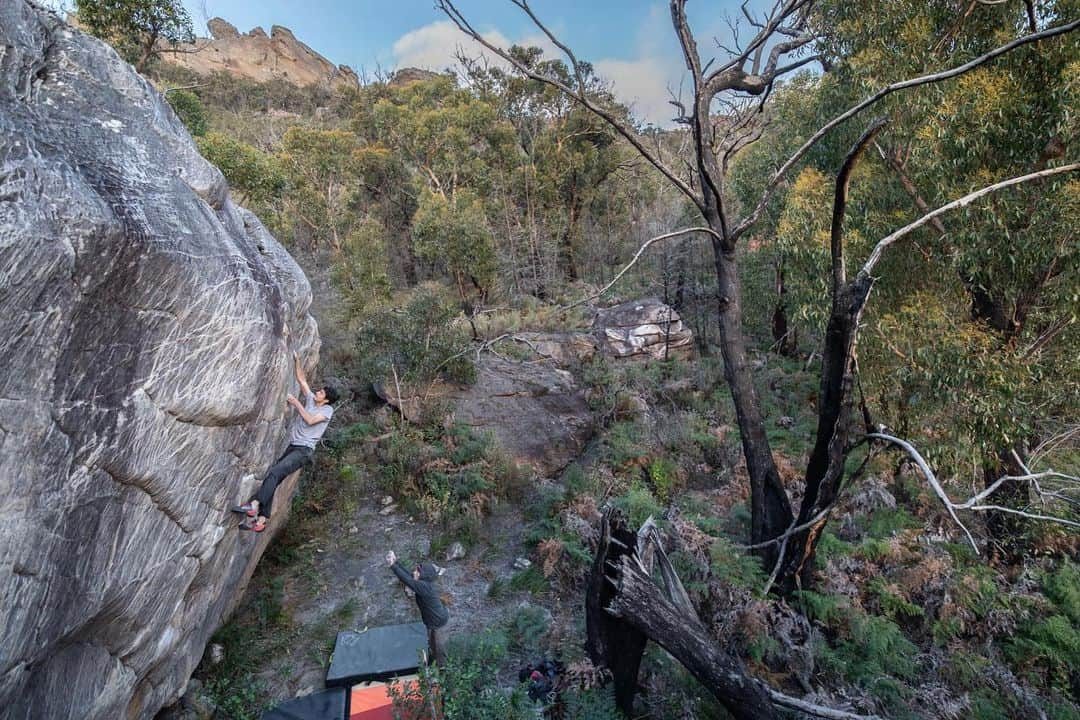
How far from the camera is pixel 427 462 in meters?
9.08

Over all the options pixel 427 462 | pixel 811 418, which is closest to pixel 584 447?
pixel 427 462

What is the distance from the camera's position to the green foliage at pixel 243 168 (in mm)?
10789

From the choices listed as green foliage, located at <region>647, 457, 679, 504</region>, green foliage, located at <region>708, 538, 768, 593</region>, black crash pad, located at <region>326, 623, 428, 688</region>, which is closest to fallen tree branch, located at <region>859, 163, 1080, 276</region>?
green foliage, located at <region>708, 538, 768, 593</region>

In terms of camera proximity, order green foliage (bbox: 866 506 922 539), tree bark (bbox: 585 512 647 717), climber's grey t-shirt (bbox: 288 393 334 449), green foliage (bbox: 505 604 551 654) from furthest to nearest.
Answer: green foliage (bbox: 866 506 922 539), green foliage (bbox: 505 604 551 654), climber's grey t-shirt (bbox: 288 393 334 449), tree bark (bbox: 585 512 647 717)

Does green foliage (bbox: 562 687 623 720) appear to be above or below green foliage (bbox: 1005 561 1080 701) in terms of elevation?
above

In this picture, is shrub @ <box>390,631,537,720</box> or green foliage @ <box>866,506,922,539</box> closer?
shrub @ <box>390,631,537,720</box>

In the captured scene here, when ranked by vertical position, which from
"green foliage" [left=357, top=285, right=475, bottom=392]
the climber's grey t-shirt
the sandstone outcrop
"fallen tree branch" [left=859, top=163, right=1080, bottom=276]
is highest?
the sandstone outcrop

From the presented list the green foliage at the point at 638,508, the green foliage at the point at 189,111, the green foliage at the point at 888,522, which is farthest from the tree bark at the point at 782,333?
the green foliage at the point at 189,111

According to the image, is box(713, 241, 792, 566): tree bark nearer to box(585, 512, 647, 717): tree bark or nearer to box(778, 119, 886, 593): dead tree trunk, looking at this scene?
box(778, 119, 886, 593): dead tree trunk

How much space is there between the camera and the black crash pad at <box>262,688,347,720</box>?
4910mm

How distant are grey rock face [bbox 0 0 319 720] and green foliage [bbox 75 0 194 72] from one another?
306 inches

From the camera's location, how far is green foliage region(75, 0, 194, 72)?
9.30 meters

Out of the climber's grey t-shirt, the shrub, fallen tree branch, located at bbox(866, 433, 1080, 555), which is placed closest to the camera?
fallen tree branch, located at bbox(866, 433, 1080, 555)

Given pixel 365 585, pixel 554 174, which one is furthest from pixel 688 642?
pixel 554 174
